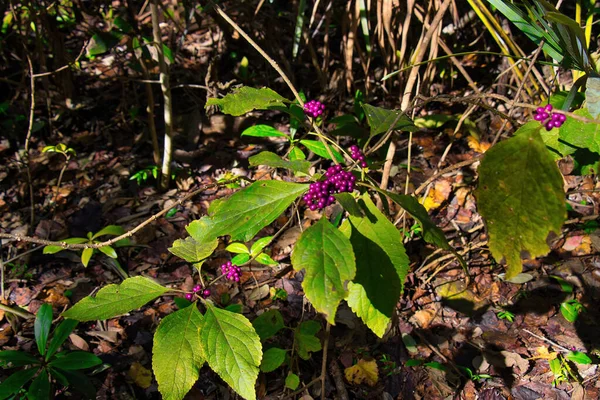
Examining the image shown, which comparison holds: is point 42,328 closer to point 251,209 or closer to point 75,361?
point 75,361

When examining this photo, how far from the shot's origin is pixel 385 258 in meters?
1.11

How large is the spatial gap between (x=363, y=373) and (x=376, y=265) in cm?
110

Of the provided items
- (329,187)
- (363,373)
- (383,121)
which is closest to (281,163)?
(329,187)

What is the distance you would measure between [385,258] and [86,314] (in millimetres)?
832

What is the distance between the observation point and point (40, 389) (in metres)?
1.71

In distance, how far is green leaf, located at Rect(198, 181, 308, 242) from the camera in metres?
1.04

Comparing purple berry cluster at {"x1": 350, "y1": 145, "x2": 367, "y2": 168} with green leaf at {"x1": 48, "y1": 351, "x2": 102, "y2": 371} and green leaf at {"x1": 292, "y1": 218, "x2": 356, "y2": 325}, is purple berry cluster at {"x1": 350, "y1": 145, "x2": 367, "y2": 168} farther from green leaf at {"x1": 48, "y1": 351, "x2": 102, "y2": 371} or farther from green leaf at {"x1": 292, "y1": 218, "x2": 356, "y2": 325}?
green leaf at {"x1": 48, "y1": 351, "x2": 102, "y2": 371}

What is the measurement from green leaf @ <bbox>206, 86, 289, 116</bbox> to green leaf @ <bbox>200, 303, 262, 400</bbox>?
56 centimetres

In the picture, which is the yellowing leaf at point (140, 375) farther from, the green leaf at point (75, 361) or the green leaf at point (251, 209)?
the green leaf at point (251, 209)

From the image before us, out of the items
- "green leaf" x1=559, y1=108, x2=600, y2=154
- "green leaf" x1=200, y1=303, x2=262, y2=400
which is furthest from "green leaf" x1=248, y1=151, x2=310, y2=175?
"green leaf" x1=559, y1=108, x2=600, y2=154

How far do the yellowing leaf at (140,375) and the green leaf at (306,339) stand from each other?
0.67 metres

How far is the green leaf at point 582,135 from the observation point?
1146 millimetres

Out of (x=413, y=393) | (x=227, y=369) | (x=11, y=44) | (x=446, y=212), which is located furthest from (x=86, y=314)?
(x=11, y=44)

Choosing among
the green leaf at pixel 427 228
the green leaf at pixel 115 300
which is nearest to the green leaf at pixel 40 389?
the green leaf at pixel 115 300
